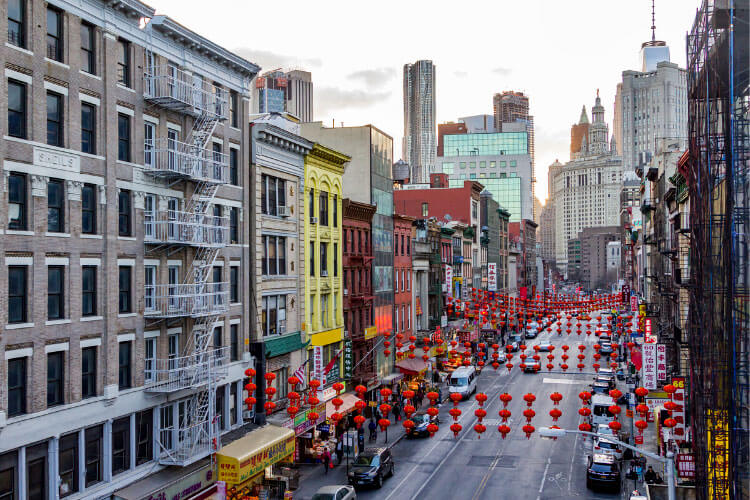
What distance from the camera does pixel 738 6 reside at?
2206 cm

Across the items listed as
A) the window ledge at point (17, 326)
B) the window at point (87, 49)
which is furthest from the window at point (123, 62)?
the window ledge at point (17, 326)

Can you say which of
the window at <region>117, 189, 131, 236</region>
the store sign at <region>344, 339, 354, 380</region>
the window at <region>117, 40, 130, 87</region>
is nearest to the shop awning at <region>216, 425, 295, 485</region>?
the window at <region>117, 189, 131, 236</region>

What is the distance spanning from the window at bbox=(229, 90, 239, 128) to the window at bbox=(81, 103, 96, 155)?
1002cm

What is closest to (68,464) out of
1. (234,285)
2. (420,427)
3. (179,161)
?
(179,161)

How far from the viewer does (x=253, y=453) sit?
101ft

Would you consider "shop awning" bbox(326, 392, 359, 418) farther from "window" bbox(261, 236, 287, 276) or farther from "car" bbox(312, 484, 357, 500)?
"car" bbox(312, 484, 357, 500)

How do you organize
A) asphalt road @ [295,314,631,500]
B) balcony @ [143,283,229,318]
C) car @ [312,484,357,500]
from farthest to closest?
1. asphalt road @ [295,314,631,500]
2. car @ [312,484,357,500]
3. balcony @ [143,283,229,318]

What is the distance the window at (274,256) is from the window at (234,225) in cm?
361

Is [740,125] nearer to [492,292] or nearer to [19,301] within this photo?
[19,301]

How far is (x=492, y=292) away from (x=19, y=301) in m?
83.3

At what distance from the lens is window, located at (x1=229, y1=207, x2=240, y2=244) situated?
3428 cm

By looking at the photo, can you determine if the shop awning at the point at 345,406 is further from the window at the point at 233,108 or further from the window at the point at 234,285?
the window at the point at 233,108

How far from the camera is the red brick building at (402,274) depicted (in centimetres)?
6234

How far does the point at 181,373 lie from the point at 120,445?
3.74 meters
